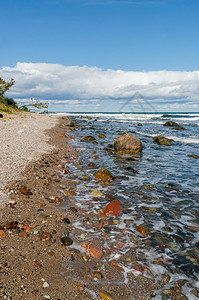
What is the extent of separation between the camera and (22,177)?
708 centimetres

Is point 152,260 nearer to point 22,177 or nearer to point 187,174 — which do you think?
point 22,177

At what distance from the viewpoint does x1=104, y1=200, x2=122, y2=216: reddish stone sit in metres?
5.55

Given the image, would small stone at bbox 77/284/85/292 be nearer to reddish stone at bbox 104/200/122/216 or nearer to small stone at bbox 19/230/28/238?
small stone at bbox 19/230/28/238

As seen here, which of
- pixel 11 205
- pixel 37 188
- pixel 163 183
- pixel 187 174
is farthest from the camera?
pixel 187 174

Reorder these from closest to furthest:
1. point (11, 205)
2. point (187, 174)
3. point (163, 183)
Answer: point (11, 205) → point (163, 183) → point (187, 174)

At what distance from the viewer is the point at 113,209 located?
5652 mm

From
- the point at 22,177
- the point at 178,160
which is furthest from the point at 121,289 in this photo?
the point at 178,160

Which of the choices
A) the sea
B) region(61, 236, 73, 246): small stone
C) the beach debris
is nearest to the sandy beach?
region(61, 236, 73, 246): small stone

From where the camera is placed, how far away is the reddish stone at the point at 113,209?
555 cm

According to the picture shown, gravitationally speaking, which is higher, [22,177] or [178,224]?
[22,177]

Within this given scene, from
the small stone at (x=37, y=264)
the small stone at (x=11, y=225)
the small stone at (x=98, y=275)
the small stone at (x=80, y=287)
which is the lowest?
the small stone at (x=98, y=275)

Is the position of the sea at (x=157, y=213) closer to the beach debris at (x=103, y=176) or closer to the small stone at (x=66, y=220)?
the small stone at (x=66, y=220)

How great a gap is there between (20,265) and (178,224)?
11.9 feet

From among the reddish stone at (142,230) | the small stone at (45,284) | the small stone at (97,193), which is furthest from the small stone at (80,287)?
the small stone at (97,193)
